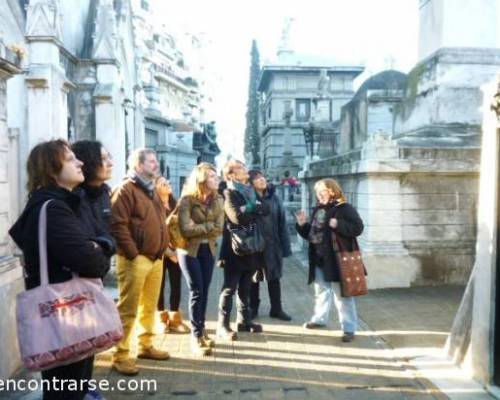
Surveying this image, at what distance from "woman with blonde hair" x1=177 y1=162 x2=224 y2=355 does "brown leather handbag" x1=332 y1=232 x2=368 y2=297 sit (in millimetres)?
1387

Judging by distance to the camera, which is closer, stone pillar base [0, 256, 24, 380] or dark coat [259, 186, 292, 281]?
stone pillar base [0, 256, 24, 380]

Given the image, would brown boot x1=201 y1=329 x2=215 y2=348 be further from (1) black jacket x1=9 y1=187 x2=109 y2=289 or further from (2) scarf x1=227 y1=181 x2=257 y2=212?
(1) black jacket x1=9 y1=187 x2=109 y2=289

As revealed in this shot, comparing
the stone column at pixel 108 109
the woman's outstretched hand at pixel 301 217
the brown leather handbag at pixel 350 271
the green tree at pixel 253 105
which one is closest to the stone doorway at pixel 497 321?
the brown leather handbag at pixel 350 271

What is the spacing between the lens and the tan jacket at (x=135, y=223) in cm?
468

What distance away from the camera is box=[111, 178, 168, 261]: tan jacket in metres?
4.68

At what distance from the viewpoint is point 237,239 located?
5.82 meters

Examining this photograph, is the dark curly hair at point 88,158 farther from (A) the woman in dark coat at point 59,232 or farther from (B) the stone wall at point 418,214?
(B) the stone wall at point 418,214

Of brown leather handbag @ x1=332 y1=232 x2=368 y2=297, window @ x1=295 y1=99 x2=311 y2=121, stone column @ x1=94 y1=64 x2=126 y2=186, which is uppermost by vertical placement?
window @ x1=295 y1=99 x2=311 y2=121

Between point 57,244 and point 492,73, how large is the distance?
9011 millimetres

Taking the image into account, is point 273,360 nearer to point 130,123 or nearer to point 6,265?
point 6,265

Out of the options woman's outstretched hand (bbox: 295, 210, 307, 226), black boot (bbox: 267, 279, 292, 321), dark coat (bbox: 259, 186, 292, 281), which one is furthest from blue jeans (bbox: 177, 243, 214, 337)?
black boot (bbox: 267, 279, 292, 321)

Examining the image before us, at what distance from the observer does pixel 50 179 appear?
125 inches

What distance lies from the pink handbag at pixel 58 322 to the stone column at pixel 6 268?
1702mm

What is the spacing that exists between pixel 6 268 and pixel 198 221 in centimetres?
193
